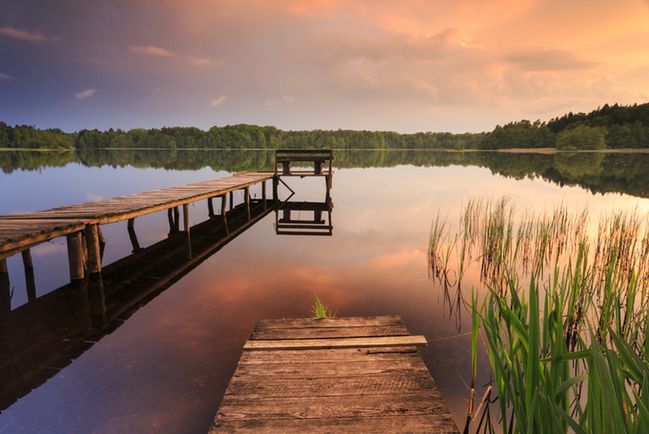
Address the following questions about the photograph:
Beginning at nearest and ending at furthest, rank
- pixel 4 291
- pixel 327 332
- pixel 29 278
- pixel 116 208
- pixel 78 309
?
pixel 327 332, pixel 78 309, pixel 4 291, pixel 29 278, pixel 116 208

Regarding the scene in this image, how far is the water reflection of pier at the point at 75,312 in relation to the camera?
205 inches

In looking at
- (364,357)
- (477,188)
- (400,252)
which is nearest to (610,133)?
(477,188)

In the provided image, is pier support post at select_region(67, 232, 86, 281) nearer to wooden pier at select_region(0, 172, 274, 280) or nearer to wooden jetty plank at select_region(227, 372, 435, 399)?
wooden pier at select_region(0, 172, 274, 280)

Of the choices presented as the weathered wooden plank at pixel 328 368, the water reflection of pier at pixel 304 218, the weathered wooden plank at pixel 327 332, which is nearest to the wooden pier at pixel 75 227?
the water reflection of pier at pixel 304 218

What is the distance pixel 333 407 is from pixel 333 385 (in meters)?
0.34

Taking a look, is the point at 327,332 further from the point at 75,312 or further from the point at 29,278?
the point at 29,278

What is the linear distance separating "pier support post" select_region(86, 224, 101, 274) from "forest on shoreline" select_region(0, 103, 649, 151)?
120412 mm

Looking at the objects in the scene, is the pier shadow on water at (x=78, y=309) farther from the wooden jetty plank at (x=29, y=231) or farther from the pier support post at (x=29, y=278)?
the wooden jetty plank at (x=29, y=231)

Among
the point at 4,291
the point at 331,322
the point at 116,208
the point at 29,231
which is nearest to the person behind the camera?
the point at 331,322

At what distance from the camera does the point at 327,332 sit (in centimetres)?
498

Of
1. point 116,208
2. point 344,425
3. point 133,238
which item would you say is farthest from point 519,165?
point 344,425

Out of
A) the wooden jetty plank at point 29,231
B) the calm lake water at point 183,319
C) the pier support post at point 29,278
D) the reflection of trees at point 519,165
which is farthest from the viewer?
Answer: the reflection of trees at point 519,165

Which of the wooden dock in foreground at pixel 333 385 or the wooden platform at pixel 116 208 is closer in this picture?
the wooden dock in foreground at pixel 333 385

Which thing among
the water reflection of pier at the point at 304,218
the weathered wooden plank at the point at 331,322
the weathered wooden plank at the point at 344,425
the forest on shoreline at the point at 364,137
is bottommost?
the water reflection of pier at the point at 304,218
